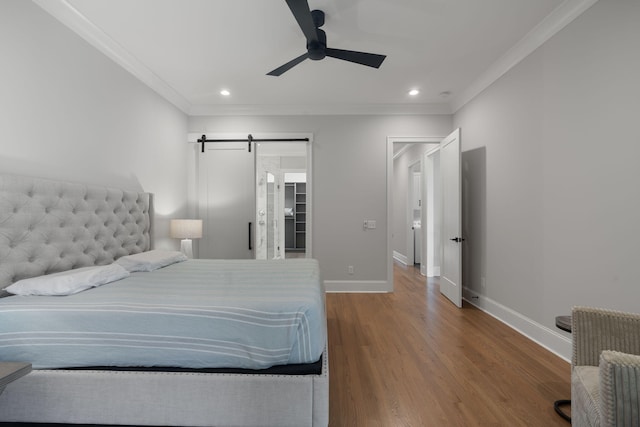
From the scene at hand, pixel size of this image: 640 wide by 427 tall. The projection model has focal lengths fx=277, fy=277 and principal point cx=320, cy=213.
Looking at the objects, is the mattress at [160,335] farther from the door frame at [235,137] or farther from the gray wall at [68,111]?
the door frame at [235,137]

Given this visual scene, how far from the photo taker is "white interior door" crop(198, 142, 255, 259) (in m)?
4.01

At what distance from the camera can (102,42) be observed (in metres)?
2.40

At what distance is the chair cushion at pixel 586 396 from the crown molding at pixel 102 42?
12.5 feet

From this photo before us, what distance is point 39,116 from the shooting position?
192cm

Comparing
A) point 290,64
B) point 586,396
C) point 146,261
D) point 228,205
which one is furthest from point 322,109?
point 586,396

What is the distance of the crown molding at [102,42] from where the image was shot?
202 centimetres

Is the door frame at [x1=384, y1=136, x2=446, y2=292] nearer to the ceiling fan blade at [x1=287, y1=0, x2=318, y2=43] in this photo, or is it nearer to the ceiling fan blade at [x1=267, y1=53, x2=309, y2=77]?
the ceiling fan blade at [x1=267, y1=53, x2=309, y2=77]

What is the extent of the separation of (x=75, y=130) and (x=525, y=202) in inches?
153

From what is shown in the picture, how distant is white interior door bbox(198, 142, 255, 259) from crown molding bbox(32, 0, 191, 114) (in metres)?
0.93

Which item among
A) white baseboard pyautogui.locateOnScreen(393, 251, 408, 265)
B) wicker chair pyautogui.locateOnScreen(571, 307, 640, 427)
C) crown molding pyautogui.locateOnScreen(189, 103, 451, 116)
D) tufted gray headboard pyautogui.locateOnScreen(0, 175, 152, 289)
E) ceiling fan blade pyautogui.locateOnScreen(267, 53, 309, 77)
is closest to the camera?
wicker chair pyautogui.locateOnScreen(571, 307, 640, 427)

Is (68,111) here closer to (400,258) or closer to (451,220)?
(451,220)

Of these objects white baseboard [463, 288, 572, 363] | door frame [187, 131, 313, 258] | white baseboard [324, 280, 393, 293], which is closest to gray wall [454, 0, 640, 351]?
white baseboard [463, 288, 572, 363]

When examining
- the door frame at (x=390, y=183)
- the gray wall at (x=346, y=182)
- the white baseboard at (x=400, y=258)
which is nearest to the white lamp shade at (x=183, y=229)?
the gray wall at (x=346, y=182)

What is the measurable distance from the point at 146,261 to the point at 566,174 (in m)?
3.46
